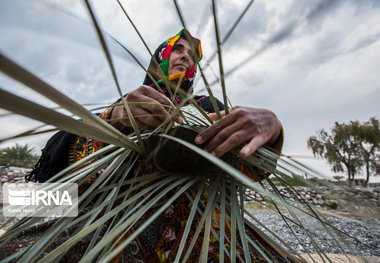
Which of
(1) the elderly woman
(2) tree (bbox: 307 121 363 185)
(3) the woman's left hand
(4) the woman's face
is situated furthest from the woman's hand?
(2) tree (bbox: 307 121 363 185)

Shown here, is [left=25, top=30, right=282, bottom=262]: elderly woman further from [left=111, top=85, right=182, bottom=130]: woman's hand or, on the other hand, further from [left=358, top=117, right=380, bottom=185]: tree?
[left=358, top=117, right=380, bottom=185]: tree

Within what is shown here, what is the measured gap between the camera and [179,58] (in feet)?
3.73

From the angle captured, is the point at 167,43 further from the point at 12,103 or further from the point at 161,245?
the point at 12,103

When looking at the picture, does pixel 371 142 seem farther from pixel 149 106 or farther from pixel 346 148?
pixel 149 106

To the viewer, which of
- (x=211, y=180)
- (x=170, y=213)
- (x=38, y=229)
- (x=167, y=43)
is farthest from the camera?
(x=167, y=43)

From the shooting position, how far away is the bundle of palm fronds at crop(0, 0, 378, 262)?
0.66ft

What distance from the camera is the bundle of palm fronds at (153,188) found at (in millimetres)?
202

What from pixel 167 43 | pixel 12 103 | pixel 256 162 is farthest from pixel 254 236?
pixel 167 43

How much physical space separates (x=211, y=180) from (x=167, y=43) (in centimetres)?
104

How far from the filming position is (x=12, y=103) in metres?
0.15

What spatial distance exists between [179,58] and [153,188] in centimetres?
84

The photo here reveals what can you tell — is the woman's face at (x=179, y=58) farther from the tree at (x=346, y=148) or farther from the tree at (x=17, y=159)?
the tree at (x=346, y=148)

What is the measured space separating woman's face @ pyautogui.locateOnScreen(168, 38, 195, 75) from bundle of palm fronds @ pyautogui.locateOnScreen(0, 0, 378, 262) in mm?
670

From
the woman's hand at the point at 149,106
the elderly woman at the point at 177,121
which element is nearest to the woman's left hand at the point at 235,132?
the elderly woman at the point at 177,121
